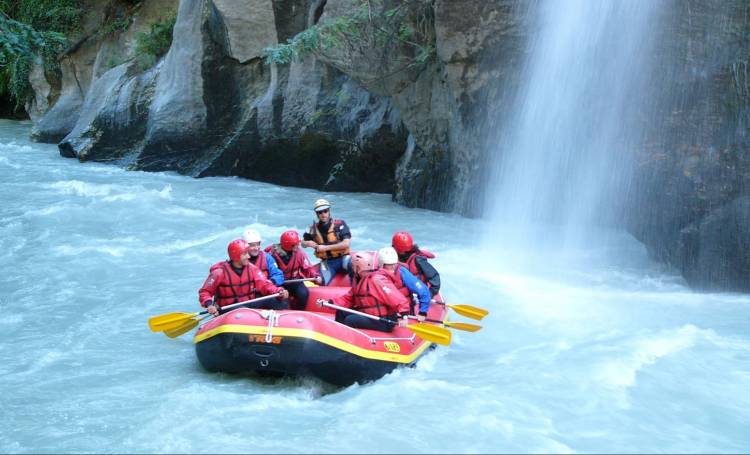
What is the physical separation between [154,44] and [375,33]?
32.4 feet

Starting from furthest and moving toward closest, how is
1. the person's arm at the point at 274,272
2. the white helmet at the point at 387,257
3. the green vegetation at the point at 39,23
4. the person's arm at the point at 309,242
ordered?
the green vegetation at the point at 39,23 → the person's arm at the point at 309,242 → the person's arm at the point at 274,272 → the white helmet at the point at 387,257

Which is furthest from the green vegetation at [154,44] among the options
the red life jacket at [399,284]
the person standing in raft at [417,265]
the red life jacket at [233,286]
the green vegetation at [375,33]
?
the red life jacket at [399,284]

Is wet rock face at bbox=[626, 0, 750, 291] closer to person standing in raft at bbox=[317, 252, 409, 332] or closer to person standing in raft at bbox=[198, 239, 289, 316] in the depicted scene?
person standing in raft at bbox=[317, 252, 409, 332]

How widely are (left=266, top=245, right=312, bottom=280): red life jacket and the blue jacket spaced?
1.44 metres

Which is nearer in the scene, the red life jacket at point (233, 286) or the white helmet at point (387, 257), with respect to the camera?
the white helmet at point (387, 257)

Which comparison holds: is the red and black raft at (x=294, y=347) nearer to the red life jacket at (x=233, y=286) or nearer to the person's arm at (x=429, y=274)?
the red life jacket at (x=233, y=286)

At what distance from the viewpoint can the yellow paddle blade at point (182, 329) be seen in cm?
740

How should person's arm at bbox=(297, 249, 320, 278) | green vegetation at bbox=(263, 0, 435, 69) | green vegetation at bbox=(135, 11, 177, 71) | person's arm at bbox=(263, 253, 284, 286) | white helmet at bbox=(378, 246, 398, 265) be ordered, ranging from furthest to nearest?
green vegetation at bbox=(135, 11, 177, 71) < green vegetation at bbox=(263, 0, 435, 69) < person's arm at bbox=(297, 249, 320, 278) < person's arm at bbox=(263, 253, 284, 286) < white helmet at bbox=(378, 246, 398, 265)

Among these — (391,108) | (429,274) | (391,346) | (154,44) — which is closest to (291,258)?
(429,274)

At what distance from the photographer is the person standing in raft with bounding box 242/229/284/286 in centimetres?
752

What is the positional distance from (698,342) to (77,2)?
77.4 ft

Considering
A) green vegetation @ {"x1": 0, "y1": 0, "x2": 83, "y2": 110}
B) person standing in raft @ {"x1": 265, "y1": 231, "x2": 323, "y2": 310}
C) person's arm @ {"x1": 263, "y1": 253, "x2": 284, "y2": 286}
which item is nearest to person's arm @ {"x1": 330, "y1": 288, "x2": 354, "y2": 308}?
person's arm @ {"x1": 263, "y1": 253, "x2": 284, "y2": 286}

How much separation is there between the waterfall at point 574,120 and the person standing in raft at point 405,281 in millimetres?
4380

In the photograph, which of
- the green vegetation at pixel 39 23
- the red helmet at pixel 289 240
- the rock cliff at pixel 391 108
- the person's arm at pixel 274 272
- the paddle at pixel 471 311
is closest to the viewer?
the person's arm at pixel 274 272
